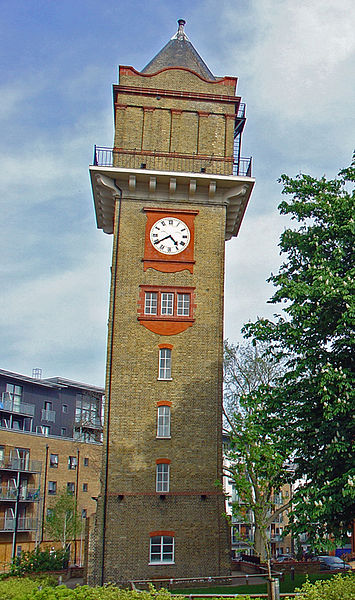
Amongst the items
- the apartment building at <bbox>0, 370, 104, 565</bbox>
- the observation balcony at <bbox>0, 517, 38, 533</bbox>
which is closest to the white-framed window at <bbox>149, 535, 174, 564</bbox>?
the apartment building at <bbox>0, 370, 104, 565</bbox>

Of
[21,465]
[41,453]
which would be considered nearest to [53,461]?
[41,453]

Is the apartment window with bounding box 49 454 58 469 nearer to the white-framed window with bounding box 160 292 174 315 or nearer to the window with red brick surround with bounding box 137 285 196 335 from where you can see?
the window with red brick surround with bounding box 137 285 196 335

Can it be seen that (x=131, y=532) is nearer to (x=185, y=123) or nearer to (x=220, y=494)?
(x=220, y=494)

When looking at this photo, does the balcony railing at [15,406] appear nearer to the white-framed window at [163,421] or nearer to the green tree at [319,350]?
the white-framed window at [163,421]

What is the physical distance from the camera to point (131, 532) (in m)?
25.3

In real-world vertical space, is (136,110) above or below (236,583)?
above

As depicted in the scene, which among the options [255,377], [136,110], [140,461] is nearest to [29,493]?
[255,377]

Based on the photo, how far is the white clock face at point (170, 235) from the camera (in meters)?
29.5

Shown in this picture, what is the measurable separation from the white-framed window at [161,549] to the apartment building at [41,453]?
2118cm

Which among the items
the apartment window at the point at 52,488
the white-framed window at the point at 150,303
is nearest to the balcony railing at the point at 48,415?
the apartment window at the point at 52,488

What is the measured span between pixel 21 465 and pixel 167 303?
2747 centimetres

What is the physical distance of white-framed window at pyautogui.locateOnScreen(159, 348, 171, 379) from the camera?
91.4 feet

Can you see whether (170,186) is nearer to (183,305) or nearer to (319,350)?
(183,305)

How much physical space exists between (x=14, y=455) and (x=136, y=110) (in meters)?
30.7
